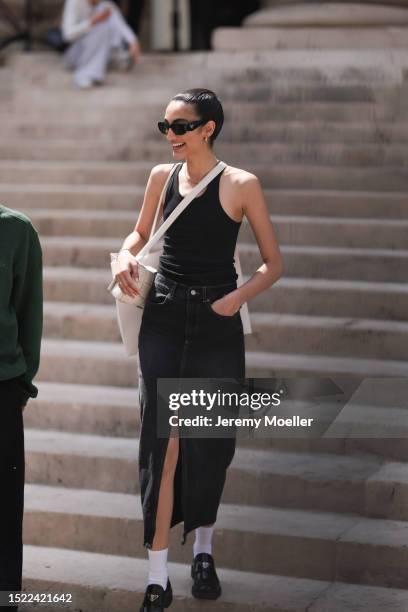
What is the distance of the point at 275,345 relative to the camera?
703 centimetres

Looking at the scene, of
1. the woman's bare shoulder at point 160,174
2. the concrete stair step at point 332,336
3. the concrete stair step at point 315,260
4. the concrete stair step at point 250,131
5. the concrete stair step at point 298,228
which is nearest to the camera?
the woman's bare shoulder at point 160,174

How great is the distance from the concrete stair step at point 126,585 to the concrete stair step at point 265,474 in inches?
20.1

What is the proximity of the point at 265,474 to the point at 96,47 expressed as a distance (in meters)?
6.77

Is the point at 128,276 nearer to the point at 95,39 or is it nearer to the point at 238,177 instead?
the point at 238,177

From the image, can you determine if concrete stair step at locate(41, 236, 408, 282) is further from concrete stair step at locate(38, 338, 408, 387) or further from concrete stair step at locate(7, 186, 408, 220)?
concrete stair step at locate(38, 338, 408, 387)

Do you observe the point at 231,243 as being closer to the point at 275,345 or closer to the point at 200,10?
the point at 275,345

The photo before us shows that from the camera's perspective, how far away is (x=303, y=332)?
6984 mm

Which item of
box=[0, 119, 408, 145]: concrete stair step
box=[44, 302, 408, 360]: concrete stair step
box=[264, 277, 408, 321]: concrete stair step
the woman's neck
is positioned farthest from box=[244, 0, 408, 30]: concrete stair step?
the woman's neck

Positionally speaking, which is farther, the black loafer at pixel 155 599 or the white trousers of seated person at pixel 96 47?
the white trousers of seated person at pixel 96 47

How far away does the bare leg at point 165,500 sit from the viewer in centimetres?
480

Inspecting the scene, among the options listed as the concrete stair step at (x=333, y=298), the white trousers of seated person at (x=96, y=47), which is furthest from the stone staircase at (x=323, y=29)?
the concrete stair step at (x=333, y=298)

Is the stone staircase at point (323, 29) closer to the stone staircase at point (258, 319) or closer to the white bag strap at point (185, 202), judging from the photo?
the stone staircase at point (258, 319)

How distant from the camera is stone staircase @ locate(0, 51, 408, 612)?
17.9 feet

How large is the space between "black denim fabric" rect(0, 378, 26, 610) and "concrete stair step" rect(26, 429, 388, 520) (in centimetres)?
148
